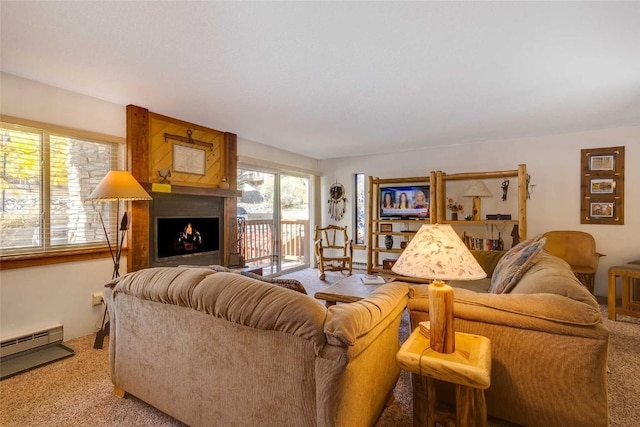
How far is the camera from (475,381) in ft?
3.82

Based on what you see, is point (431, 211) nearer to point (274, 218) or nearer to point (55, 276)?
point (274, 218)

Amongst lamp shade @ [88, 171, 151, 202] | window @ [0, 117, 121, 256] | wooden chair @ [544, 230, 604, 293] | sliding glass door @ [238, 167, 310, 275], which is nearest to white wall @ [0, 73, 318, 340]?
window @ [0, 117, 121, 256]

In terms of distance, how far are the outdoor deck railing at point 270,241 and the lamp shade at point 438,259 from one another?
3749mm

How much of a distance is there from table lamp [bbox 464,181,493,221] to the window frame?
4.40 meters

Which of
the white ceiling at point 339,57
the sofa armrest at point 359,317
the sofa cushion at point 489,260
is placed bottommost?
the sofa cushion at point 489,260

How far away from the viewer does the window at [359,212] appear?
19.7ft

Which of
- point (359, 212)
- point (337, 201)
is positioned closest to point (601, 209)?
point (359, 212)

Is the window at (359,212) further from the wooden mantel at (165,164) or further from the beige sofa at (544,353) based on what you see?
the beige sofa at (544,353)

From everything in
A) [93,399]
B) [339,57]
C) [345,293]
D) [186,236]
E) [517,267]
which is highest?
[339,57]

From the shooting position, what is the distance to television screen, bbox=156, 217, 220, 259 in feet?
11.6

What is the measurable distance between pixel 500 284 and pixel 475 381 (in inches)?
49.6

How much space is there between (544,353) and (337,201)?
482cm

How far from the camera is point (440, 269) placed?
135cm

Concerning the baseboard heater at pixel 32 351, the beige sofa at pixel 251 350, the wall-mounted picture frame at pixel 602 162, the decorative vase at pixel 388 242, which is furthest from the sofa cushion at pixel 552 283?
the baseboard heater at pixel 32 351
